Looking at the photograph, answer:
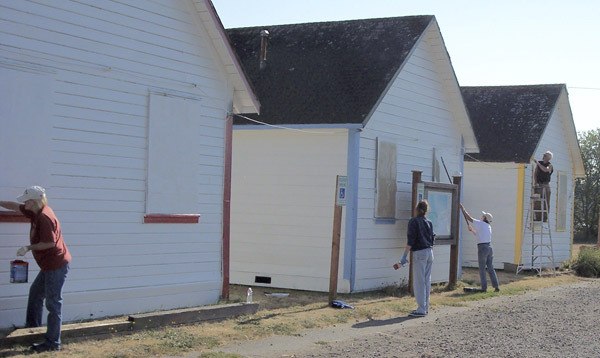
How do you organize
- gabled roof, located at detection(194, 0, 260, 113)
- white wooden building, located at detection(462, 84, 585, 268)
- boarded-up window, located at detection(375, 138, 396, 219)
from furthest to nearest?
white wooden building, located at detection(462, 84, 585, 268)
boarded-up window, located at detection(375, 138, 396, 219)
gabled roof, located at detection(194, 0, 260, 113)

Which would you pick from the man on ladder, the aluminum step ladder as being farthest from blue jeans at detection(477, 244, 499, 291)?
the man on ladder

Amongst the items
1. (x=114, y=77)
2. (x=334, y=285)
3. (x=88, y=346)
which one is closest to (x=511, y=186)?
(x=334, y=285)

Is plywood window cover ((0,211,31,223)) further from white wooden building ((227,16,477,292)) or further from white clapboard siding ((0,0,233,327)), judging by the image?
white wooden building ((227,16,477,292))

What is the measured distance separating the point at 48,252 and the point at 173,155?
11.9ft

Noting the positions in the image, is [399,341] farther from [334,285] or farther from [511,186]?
[511,186]

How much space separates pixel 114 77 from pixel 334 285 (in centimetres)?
538

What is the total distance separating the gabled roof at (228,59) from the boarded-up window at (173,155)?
901 millimetres

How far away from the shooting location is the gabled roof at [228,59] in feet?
44.0

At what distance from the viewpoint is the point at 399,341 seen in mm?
11906

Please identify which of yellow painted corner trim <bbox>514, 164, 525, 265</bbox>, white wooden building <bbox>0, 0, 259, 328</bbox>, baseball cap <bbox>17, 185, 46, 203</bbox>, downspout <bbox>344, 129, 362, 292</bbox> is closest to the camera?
baseball cap <bbox>17, 185, 46, 203</bbox>

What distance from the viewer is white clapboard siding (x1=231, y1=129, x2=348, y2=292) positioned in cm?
1720

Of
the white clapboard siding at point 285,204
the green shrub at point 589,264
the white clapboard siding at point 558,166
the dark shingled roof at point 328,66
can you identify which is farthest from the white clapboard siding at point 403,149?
the green shrub at point 589,264

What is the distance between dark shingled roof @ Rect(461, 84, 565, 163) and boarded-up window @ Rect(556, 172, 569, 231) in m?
2.75

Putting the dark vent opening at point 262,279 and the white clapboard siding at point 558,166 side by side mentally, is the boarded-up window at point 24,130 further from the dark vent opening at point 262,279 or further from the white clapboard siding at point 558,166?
the white clapboard siding at point 558,166
